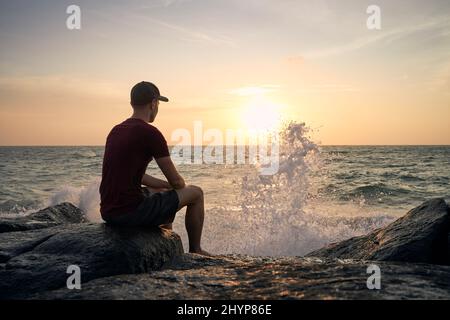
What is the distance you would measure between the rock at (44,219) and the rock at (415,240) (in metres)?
4.08

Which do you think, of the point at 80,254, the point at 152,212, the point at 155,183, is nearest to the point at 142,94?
the point at 155,183

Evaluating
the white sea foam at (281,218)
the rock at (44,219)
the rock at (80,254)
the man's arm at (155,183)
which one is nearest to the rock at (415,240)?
the rock at (80,254)

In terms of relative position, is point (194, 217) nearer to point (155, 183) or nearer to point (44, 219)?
point (155, 183)

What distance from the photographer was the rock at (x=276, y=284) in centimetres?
245

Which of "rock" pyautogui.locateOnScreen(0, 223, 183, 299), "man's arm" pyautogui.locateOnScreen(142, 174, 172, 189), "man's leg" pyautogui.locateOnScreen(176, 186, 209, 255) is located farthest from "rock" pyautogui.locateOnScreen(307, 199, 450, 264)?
"man's arm" pyautogui.locateOnScreen(142, 174, 172, 189)

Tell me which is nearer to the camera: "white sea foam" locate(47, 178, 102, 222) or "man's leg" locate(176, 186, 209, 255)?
"man's leg" locate(176, 186, 209, 255)

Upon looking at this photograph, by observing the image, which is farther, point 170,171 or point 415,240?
point 170,171

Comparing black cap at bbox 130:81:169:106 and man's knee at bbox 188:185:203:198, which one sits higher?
black cap at bbox 130:81:169:106

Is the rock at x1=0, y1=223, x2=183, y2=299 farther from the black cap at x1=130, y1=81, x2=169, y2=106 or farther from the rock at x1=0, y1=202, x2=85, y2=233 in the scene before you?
the black cap at x1=130, y1=81, x2=169, y2=106

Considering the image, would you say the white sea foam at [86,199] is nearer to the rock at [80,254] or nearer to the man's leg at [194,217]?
the man's leg at [194,217]

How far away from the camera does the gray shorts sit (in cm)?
389

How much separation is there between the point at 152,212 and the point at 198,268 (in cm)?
76

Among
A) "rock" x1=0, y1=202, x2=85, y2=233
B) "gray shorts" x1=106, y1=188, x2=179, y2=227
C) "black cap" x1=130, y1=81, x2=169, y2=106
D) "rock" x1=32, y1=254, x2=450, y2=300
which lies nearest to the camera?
"rock" x1=32, y1=254, x2=450, y2=300

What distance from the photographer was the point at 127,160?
381 cm
